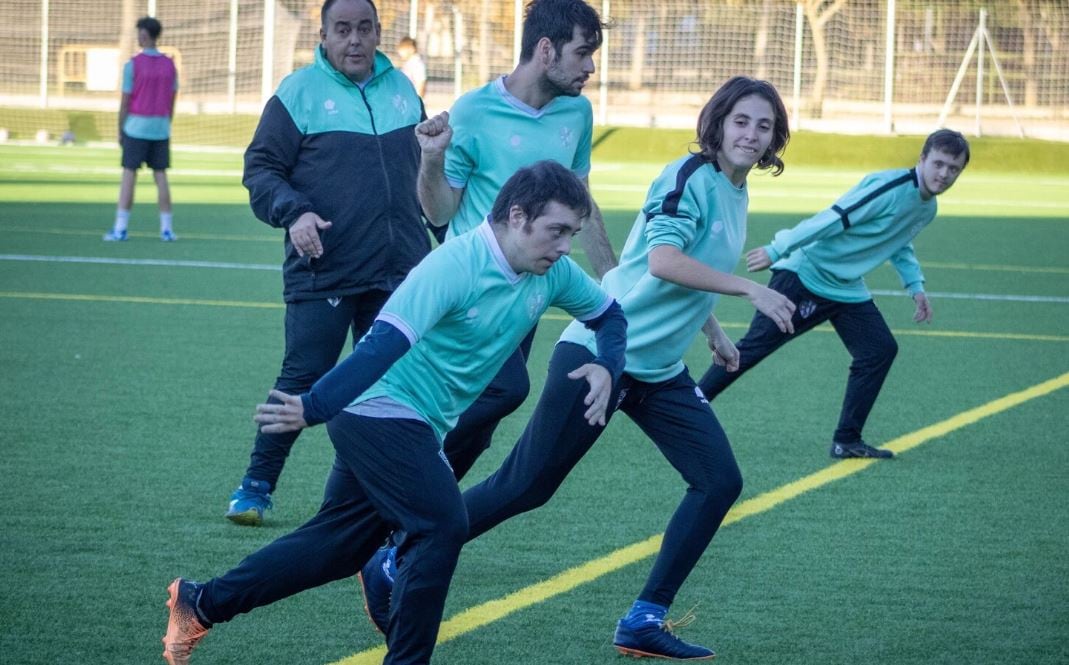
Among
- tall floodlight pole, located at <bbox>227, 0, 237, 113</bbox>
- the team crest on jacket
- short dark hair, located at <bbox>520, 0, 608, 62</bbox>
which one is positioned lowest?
the team crest on jacket

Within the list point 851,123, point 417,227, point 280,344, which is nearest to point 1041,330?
point 280,344

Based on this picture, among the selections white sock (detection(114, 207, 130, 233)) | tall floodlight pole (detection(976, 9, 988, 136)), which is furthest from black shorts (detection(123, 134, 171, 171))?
tall floodlight pole (detection(976, 9, 988, 136))

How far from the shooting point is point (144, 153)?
16734 mm

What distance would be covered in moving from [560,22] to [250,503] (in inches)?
90.0

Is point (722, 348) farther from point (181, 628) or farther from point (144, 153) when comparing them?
point (144, 153)

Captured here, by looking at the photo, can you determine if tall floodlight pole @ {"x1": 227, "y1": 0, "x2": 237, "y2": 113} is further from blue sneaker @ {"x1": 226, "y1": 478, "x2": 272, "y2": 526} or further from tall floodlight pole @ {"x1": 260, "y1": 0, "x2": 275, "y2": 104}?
blue sneaker @ {"x1": 226, "y1": 478, "x2": 272, "y2": 526}

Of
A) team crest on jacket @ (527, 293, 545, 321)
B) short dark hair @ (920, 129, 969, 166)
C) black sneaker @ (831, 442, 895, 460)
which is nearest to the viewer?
team crest on jacket @ (527, 293, 545, 321)

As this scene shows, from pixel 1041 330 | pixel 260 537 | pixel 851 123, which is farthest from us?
pixel 851 123

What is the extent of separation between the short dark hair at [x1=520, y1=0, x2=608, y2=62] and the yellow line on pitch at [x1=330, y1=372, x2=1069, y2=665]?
6.25 ft

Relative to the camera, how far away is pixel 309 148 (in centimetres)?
621

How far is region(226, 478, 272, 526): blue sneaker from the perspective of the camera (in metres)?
6.22

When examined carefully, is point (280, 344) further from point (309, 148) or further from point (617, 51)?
point (617, 51)

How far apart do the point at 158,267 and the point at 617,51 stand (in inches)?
971

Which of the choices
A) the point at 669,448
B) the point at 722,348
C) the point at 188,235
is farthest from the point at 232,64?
the point at 669,448
